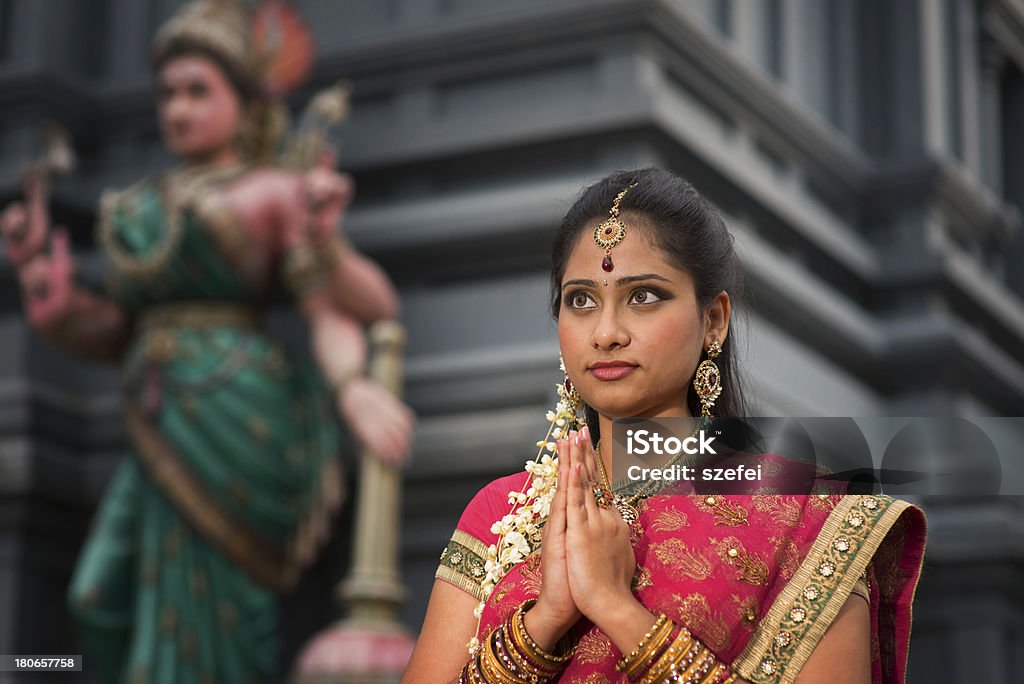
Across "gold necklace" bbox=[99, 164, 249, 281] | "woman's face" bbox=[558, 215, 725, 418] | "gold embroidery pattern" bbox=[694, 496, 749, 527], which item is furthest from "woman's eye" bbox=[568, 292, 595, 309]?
"gold necklace" bbox=[99, 164, 249, 281]

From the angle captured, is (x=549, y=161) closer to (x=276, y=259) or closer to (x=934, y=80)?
(x=276, y=259)

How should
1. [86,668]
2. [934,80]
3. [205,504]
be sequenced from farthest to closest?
[934,80] → [86,668] → [205,504]

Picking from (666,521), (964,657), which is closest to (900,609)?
(666,521)

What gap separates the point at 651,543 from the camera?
60.9 inches

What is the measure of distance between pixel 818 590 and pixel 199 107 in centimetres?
309

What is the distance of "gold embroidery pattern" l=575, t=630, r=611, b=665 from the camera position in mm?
1512

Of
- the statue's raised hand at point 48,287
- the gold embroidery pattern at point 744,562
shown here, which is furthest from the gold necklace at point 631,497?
the statue's raised hand at point 48,287

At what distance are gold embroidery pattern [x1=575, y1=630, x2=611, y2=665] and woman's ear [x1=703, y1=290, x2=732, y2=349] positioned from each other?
348 millimetres

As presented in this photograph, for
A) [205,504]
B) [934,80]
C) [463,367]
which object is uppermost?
[934,80]

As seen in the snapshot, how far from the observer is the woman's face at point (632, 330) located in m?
1.56

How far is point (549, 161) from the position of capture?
4.26 meters

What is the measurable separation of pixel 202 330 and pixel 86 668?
1.26m

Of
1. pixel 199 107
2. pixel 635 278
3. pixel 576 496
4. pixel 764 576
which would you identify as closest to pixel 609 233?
pixel 635 278

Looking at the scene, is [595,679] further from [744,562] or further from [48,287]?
[48,287]
